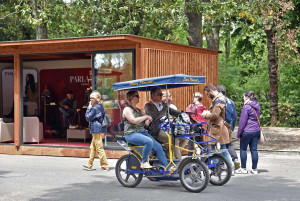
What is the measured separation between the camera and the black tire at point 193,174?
960 cm

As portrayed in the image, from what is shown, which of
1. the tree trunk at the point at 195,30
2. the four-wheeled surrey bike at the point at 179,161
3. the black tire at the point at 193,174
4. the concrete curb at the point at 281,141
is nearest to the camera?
the black tire at the point at 193,174

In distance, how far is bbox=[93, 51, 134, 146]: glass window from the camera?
14664mm

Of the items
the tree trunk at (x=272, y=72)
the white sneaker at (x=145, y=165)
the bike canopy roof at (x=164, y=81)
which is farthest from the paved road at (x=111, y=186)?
the tree trunk at (x=272, y=72)

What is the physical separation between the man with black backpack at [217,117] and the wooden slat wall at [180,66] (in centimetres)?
322

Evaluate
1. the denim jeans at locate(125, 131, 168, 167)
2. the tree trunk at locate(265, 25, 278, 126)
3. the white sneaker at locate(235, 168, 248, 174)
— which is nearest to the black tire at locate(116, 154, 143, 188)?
the denim jeans at locate(125, 131, 168, 167)

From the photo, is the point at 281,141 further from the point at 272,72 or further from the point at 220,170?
the point at 220,170

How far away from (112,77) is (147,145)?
5.20m

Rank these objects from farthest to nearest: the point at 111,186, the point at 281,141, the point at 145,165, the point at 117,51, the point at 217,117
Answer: the point at 281,141
the point at 117,51
the point at 217,117
the point at 111,186
the point at 145,165

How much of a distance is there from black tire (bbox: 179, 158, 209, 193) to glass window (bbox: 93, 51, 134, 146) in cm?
507

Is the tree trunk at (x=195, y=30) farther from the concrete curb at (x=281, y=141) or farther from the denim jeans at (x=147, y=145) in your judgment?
the denim jeans at (x=147, y=145)

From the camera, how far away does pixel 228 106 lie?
11773mm

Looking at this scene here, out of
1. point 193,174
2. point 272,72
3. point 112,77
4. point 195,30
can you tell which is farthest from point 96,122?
point 272,72

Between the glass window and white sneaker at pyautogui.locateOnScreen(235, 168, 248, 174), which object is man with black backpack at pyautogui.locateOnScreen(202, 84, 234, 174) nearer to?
white sneaker at pyautogui.locateOnScreen(235, 168, 248, 174)

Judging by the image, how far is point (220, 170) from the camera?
1031cm
